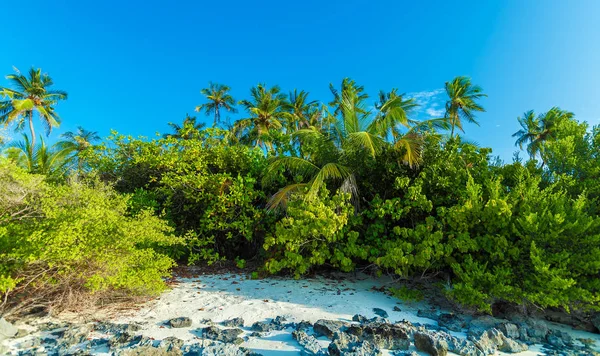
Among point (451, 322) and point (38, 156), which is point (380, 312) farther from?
point (38, 156)

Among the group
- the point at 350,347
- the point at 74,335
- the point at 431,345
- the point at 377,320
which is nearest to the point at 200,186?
the point at 74,335

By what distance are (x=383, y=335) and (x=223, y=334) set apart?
7.26 ft

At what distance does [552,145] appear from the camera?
24.1ft

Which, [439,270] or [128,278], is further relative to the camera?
[439,270]

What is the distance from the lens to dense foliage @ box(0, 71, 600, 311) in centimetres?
461

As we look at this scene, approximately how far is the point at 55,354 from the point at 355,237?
539cm

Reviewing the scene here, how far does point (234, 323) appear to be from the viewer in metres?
4.63

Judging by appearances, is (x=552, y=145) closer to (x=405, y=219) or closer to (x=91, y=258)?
(x=405, y=219)

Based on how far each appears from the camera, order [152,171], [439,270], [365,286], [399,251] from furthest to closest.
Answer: [152,171]
[365,286]
[439,270]
[399,251]

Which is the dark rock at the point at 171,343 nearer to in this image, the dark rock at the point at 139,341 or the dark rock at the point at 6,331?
the dark rock at the point at 139,341

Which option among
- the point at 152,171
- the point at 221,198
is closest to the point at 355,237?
the point at 221,198

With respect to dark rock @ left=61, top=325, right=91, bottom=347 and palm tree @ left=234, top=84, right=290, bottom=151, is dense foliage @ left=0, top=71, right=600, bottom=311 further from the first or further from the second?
palm tree @ left=234, top=84, right=290, bottom=151

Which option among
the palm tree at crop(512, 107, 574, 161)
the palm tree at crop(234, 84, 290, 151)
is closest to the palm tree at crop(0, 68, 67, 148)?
the palm tree at crop(234, 84, 290, 151)

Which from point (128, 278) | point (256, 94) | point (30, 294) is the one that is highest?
point (256, 94)
